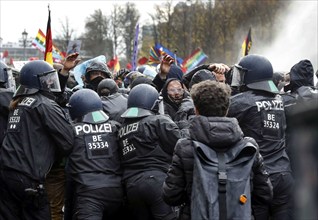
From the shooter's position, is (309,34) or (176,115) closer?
(176,115)

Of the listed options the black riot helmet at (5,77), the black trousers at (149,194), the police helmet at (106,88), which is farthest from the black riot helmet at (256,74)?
the black riot helmet at (5,77)

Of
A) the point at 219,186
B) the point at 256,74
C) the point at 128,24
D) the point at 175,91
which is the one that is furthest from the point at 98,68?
the point at 128,24

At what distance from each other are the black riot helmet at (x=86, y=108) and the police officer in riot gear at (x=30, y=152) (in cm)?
31

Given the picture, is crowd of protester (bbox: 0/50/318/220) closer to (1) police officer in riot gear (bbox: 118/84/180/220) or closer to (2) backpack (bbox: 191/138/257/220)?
(1) police officer in riot gear (bbox: 118/84/180/220)

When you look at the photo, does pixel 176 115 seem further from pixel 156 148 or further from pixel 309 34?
pixel 309 34

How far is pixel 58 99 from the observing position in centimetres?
709

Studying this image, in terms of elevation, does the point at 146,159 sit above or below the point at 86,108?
below

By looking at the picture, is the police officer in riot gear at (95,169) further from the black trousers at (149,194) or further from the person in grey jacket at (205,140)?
the person in grey jacket at (205,140)

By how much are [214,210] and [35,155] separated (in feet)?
7.74

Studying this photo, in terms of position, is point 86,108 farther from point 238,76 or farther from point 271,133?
point 271,133

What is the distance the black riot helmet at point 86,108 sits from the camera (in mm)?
5992

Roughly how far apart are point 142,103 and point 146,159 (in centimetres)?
58

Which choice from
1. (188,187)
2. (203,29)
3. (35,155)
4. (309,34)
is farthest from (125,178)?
(203,29)

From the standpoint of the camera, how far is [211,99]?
13.4 feet
